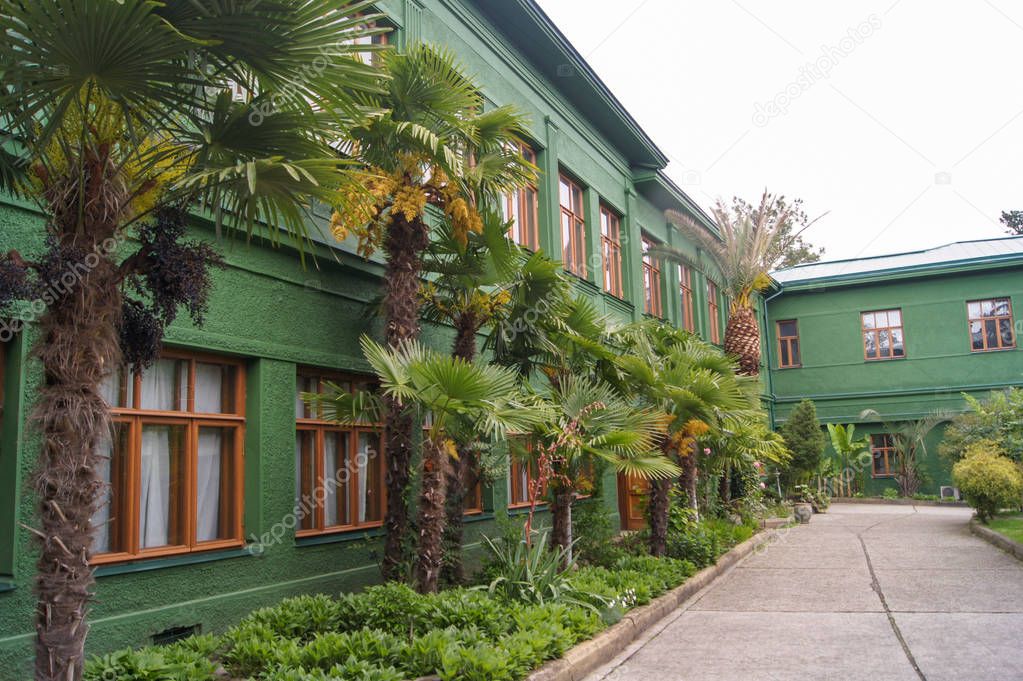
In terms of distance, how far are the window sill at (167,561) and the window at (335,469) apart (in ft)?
3.03

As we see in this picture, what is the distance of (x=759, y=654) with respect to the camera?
292 inches

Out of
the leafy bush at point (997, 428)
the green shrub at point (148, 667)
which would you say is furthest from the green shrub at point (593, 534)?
the leafy bush at point (997, 428)

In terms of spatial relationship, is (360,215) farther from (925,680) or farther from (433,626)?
(925,680)

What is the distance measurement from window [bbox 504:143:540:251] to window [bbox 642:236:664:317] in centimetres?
662

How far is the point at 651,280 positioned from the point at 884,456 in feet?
46.4

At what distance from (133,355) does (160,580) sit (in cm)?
300

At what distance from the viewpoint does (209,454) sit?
8.62m

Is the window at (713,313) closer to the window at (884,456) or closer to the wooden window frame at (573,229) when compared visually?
the window at (884,456)

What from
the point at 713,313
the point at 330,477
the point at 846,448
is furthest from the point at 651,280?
the point at 330,477

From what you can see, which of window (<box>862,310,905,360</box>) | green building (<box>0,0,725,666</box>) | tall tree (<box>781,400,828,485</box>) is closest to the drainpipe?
window (<box>862,310,905,360</box>)

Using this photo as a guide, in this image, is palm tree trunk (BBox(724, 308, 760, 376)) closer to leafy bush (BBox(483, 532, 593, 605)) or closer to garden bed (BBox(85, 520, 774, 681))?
garden bed (BBox(85, 520, 774, 681))

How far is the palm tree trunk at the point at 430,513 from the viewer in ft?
25.8

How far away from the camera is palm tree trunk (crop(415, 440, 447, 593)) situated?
310 inches

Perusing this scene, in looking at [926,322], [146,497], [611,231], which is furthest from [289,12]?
[926,322]
